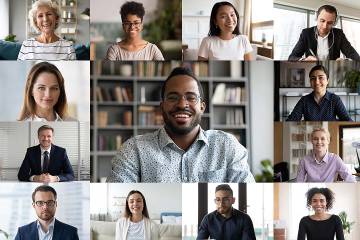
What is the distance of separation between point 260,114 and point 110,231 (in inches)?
38.9

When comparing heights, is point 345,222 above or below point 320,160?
below

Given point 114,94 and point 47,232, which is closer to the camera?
point 114,94

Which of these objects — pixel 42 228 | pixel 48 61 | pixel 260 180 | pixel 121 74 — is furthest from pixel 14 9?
pixel 260 180

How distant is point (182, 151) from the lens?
346 cm

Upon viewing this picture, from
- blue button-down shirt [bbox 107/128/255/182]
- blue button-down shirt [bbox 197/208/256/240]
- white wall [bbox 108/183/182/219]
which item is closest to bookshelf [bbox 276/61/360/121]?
blue button-down shirt [bbox 107/128/255/182]

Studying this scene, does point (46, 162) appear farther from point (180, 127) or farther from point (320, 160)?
point (320, 160)

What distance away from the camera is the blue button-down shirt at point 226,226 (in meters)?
3.48

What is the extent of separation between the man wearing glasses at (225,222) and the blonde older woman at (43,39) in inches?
41.8

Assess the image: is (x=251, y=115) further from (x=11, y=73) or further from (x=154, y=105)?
(x=11, y=73)

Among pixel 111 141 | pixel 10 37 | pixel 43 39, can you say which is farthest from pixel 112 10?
pixel 111 141

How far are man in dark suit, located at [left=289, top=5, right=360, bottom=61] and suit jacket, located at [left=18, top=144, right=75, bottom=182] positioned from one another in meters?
1.28

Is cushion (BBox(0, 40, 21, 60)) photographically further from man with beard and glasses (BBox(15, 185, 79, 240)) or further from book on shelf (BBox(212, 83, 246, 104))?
book on shelf (BBox(212, 83, 246, 104))

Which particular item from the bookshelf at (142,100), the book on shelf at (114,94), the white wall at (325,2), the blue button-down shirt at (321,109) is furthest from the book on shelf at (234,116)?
the white wall at (325,2)

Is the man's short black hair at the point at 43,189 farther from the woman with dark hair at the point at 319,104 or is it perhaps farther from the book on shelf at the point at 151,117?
the woman with dark hair at the point at 319,104
